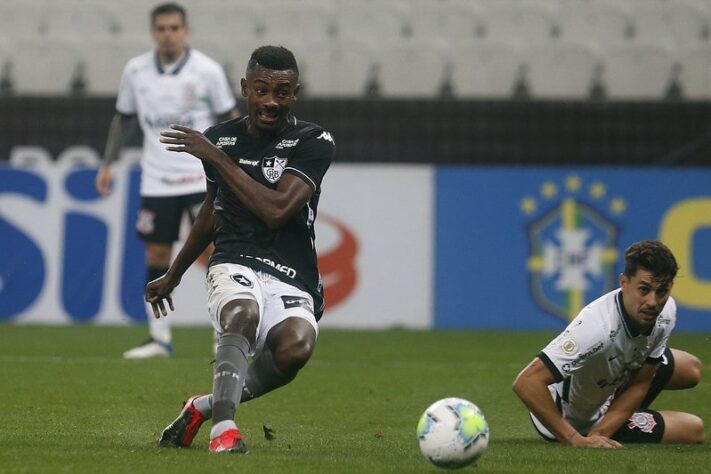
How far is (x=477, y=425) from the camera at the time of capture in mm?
4754

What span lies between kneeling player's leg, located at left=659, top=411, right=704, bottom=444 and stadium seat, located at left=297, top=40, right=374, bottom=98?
332 inches

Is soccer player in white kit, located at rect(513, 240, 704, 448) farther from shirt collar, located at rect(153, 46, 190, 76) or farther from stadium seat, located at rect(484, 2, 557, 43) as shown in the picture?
stadium seat, located at rect(484, 2, 557, 43)

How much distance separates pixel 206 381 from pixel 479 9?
8.36m

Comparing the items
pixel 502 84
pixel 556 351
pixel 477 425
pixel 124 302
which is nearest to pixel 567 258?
pixel 502 84

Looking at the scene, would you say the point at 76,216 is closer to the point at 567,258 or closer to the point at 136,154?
the point at 136,154

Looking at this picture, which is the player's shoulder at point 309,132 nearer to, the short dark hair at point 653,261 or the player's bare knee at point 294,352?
the player's bare knee at point 294,352

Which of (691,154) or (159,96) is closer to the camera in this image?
(159,96)

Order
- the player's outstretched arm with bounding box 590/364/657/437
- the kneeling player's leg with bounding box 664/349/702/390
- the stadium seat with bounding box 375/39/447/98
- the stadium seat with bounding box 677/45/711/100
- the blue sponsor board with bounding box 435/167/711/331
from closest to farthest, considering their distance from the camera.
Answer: the player's outstretched arm with bounding box 590/364/657/437 → the kneeling player's leg with bounding box 664/349/702/390 → the blue sponsor board with bounding box 435/167/711/331 → the stadium seat with bounding box 677/45/711/100 → the stadium seat with bounding box 375/39/447/98

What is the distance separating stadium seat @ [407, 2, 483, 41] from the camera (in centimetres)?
1491

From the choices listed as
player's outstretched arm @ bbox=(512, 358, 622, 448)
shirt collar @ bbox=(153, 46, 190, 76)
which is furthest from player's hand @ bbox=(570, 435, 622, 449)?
shirt collar @ bbox=(153, 46, 190, 76)

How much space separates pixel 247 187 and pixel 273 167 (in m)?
0.31

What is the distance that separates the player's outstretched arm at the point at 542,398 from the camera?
5.52 m

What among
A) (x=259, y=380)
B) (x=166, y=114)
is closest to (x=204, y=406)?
(x=259, y=380)

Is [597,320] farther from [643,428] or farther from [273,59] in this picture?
[273,59]
